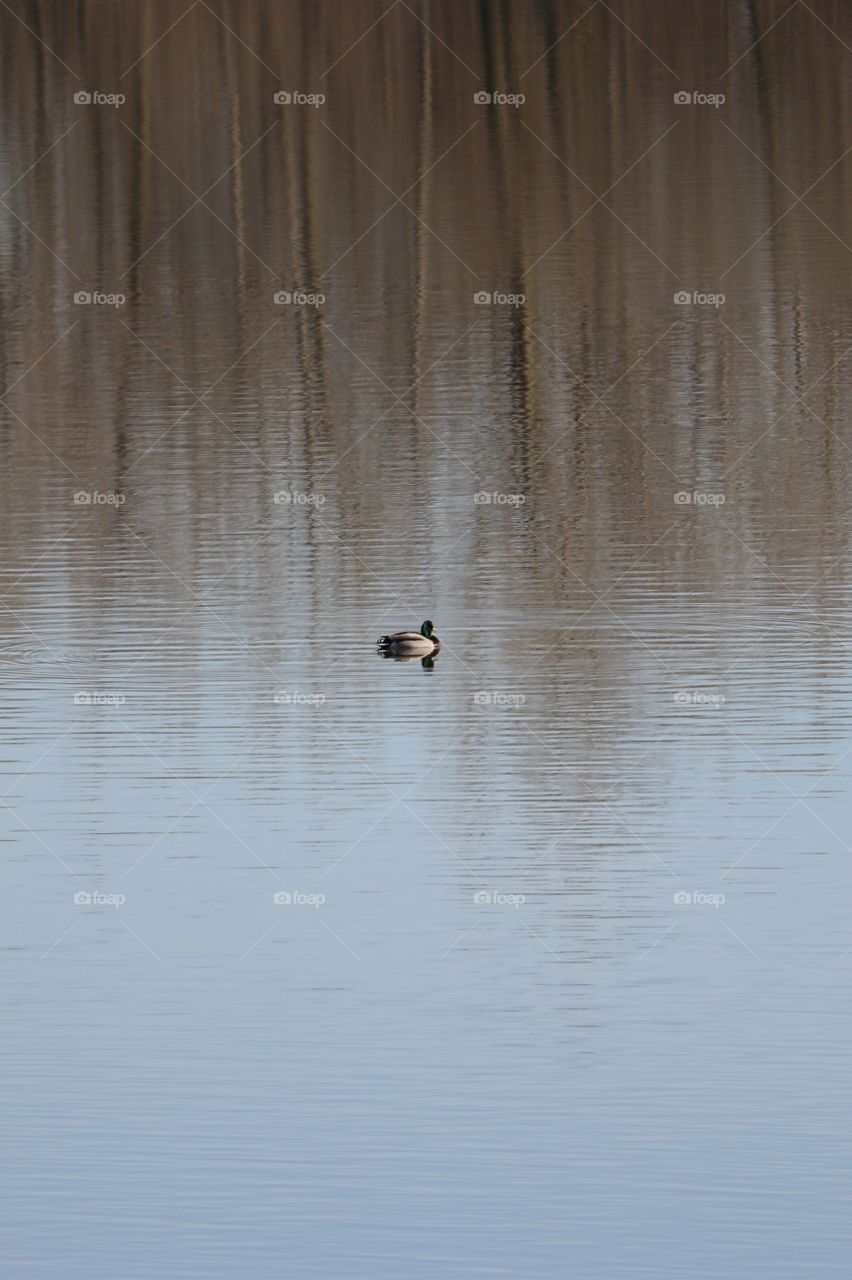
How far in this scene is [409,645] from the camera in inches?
846

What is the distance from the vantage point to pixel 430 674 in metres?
20.8

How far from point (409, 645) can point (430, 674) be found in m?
0.75

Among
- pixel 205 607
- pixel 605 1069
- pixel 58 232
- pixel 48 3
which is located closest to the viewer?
pixel 605 1069

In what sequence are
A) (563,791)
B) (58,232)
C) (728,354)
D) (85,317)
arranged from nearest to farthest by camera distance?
(563,791) → (728,354) → (85,317) → (58,232)

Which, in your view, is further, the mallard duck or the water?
the mallard duck

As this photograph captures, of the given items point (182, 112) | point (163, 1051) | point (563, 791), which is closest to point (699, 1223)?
point (163, 1051)

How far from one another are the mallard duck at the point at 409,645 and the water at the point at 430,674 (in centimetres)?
20

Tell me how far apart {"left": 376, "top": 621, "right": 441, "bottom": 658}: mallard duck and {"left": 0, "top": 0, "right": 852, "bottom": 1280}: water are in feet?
0.67

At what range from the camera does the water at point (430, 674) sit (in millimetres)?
11883

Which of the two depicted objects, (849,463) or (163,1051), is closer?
(163,1051)

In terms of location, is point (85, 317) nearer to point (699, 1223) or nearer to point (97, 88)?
point (97, 88)

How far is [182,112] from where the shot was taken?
50.6 m

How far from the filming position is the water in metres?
11.9

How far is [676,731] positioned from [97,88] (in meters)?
36.3
